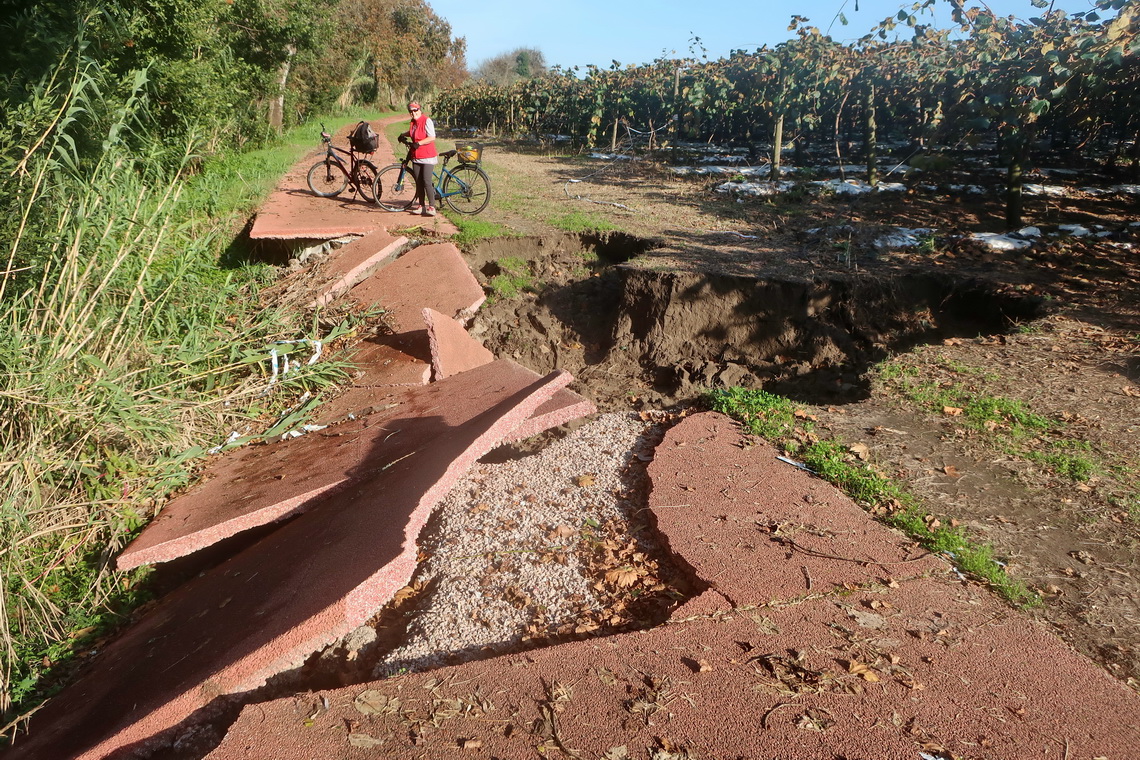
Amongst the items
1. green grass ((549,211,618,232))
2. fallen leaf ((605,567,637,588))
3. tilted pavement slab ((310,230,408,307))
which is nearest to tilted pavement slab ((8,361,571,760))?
fallen leaf ((605,567,637,588))

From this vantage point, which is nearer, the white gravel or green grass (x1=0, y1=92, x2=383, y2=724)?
the white gravel

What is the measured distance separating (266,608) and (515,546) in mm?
1019

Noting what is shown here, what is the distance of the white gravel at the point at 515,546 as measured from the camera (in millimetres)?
2631

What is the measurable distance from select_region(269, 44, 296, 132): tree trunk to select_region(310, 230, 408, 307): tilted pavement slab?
13.2 m

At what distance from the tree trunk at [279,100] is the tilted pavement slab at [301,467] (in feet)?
54.9

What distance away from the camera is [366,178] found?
33.4 ft

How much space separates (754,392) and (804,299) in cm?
260

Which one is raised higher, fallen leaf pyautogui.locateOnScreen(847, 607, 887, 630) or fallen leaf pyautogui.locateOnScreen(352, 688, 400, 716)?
fallen leaf pyautogui.locateOnScreen(352, 688, 400, 716)

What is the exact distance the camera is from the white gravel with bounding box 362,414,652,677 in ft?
8.63

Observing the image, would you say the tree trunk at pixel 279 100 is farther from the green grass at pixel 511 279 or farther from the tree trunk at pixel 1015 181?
the tree trunk at pixel 1015 181

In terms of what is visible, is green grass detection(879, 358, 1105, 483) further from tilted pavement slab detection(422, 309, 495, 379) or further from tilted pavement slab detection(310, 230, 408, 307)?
tilted pavement slab detection(310, 230, 408, 307)

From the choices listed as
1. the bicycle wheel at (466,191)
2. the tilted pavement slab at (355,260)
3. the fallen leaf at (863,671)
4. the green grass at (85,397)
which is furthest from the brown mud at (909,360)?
the green grass at (85,397)

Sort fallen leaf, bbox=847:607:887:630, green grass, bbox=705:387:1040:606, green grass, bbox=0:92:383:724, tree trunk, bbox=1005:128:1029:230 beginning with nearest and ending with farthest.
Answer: fallen leaf, bbox=847:607:887:630 → green grass, bbox=705:387:1040:606 → green grass, bbox=0:92:383:724 → tree trunk, bbox=1005:128:1029:230

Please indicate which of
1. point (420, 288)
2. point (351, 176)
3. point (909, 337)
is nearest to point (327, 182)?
point (351, 176)
